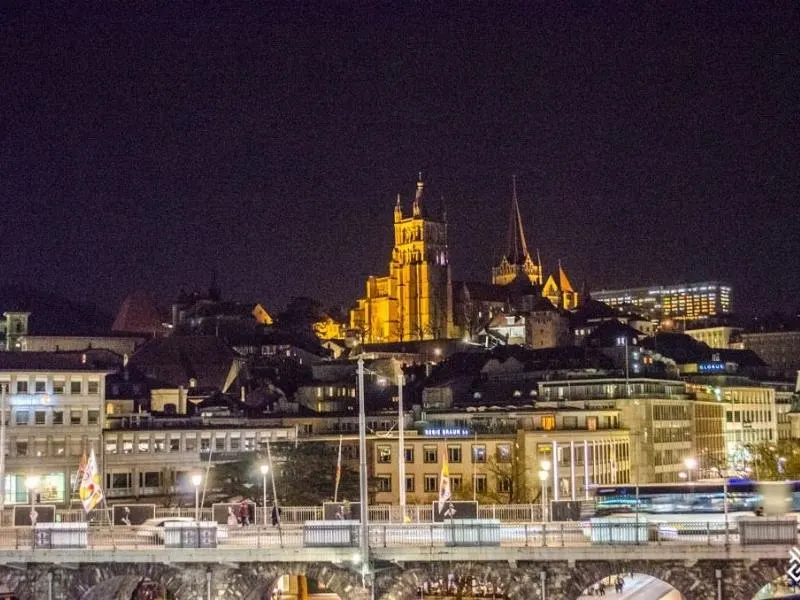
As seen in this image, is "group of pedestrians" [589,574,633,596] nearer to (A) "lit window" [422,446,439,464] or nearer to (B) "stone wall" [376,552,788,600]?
(B) "stone wall" [376,552,788,600]

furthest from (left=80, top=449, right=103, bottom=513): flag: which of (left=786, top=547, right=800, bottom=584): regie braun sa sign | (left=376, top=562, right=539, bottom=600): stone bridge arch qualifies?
(left=786, top=547, right=800, bottom=584): regie braun sa sign

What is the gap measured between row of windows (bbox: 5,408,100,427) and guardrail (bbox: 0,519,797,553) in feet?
169

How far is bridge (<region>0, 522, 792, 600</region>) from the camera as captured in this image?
44.2 metres

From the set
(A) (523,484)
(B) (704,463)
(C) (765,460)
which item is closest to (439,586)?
(A) (523,484)

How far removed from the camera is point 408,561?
46.1 m

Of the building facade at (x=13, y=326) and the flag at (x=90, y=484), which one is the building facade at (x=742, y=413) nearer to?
the flag at (x=90, y=484)

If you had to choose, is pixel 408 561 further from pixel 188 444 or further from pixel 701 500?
pixel 188 444

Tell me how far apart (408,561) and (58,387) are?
63.1 meters

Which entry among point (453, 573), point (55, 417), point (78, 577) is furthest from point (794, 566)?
point (55, 417)

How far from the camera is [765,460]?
101 metres

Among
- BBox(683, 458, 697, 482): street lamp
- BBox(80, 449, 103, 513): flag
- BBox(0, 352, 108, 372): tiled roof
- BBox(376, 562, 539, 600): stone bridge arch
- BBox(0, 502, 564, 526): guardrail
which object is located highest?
BBox(0, 352, 108, 372): tiled roof

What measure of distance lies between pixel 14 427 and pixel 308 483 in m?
22.3

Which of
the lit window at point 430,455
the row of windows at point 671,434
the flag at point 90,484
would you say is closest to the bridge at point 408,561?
the flag at point 90,484

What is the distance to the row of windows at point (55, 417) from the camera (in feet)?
328
